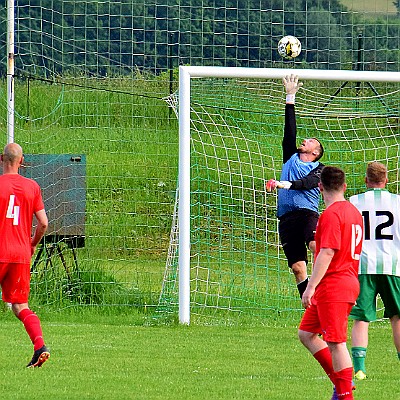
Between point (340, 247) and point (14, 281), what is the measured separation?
2929 millimetres

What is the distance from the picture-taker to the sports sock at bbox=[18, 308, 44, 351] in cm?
812

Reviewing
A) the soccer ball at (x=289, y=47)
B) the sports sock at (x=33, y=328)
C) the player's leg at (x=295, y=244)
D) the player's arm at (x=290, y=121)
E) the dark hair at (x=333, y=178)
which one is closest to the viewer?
the dark hair at (x=333, y=178)

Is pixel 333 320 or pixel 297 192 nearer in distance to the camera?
pixel 333 320

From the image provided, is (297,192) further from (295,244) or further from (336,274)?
(336,274)

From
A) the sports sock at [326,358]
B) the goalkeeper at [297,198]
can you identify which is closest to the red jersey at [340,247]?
the sports sock at [326,358]

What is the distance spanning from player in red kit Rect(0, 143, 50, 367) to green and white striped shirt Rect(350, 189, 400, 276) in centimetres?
253

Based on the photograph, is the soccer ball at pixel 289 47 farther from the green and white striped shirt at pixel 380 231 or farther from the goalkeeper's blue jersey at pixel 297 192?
the green and white striped shirt at pixel 380 231

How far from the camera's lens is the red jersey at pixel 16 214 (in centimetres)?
827

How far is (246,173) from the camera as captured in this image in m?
13.4

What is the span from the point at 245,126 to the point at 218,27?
24.3 feet

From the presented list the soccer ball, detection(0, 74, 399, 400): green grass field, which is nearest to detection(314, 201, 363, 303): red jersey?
detection(0, 74, 399, 400): green grass field

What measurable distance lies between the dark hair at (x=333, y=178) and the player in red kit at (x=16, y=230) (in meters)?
2.62

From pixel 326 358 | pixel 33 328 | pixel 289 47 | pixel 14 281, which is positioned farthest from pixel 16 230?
pixel 289 47

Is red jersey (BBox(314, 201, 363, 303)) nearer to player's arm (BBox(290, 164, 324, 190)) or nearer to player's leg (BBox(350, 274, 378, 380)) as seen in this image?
player's leg (BBox(350, 274, 378, 380))
